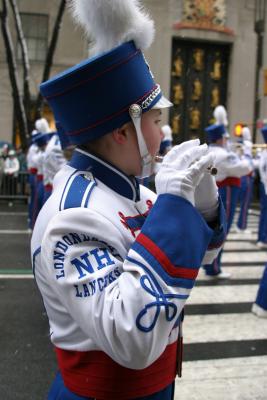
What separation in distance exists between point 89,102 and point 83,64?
4.5 inches

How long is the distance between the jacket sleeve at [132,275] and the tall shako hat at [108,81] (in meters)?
0.31

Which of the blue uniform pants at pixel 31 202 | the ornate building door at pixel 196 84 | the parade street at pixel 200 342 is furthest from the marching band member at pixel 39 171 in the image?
the ornate building door at pixel 196 84

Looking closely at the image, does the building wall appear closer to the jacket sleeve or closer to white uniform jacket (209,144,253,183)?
white uniform jacket (209,144,253,183)

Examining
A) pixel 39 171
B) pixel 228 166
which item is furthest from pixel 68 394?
pixel 39 171

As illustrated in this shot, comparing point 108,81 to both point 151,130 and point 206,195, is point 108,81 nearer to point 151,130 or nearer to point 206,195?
point 151,130

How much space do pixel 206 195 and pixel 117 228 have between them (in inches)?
11.6

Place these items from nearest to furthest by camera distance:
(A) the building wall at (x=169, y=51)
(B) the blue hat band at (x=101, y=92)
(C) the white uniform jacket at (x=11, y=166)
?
(B) the blue hat band at (x=101, y=92)
(C) the white uniform jacket at (x=11, y=166)
(A) the building wall at (x=169, y=51)

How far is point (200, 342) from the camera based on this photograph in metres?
4.34

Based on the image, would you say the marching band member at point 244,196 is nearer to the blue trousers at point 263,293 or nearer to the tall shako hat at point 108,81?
the blue trousers at point 263,293

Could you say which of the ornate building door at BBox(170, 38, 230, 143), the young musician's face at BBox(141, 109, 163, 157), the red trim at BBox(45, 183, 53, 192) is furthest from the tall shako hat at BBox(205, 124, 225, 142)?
the ornate building door at BBox(170, 38, 230, 143)

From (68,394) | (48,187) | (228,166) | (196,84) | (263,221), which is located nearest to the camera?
(68,394)

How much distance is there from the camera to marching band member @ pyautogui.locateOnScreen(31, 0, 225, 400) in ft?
4.18

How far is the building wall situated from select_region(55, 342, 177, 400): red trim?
22.1 metres

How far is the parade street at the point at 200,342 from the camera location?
3.44 metres
